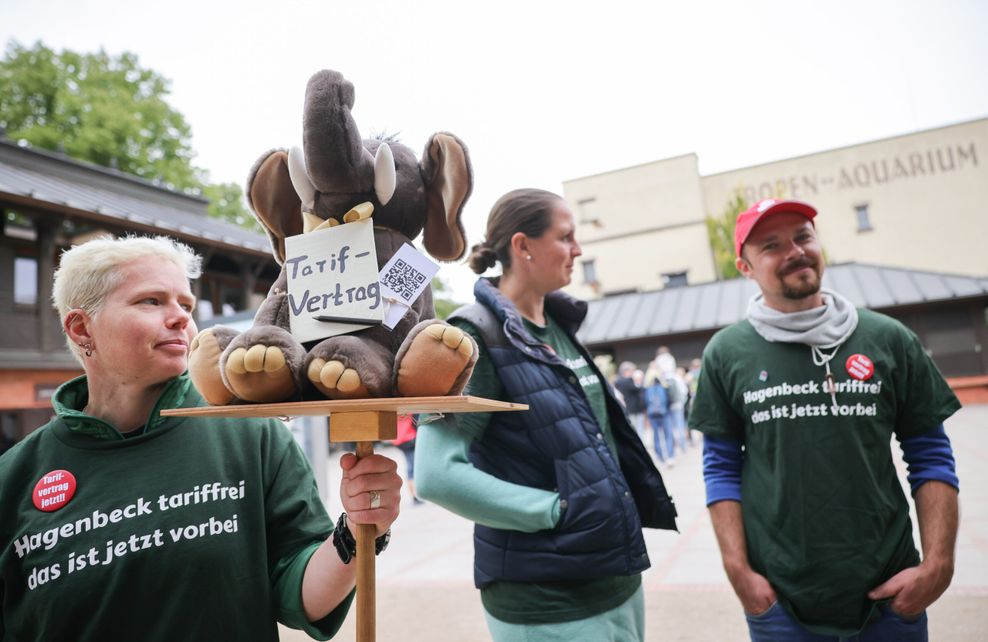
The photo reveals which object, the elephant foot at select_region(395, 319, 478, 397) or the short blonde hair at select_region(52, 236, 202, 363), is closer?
the elephant foot at select_region(395, 319, 478, 397)

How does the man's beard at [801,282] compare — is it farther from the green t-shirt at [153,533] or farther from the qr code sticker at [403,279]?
A: the green t-shirt at [153,533]

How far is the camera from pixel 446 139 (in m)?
1.39

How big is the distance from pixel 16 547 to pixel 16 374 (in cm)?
1215

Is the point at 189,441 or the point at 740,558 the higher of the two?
the point at 189,441

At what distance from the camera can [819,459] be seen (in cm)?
194

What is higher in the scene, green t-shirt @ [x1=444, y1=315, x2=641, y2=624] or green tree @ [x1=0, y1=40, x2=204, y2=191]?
green tree @ [x1=0, y1=40, x2=204, y2=191]

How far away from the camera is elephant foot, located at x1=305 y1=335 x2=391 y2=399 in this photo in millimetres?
1059

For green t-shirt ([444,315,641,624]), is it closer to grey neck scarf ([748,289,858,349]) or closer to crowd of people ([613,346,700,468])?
grey neck scarf ([748,289,858,349])

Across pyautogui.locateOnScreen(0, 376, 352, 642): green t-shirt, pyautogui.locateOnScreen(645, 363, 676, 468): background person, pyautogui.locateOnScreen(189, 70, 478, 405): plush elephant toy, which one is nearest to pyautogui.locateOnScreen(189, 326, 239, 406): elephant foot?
pyautogui.locateOnScreen(189, 70, 478, 405): plush elephant toy

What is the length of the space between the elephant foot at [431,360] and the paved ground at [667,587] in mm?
3323

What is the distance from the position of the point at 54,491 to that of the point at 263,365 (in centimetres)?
80

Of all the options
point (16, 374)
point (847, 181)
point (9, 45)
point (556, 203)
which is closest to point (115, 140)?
point (9, 45)

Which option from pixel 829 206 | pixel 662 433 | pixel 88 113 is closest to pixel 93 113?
pixel 88 113

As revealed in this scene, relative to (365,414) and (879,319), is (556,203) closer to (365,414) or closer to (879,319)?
(879,319)
